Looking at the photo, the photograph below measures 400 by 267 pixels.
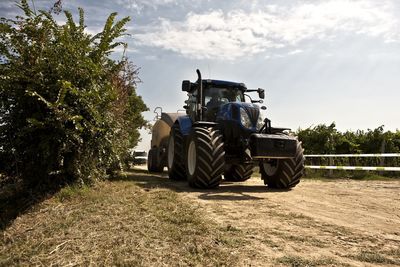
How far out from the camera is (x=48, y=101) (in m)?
5.50

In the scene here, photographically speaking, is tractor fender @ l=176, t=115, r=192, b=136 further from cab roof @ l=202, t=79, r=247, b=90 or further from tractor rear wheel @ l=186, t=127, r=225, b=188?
tractor rear wheel @ l=186, t=127, r=225, b=188

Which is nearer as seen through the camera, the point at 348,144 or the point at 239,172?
the point at 239,172

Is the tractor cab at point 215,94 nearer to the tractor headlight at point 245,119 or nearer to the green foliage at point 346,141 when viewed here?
the tractor headlight at point 245,119

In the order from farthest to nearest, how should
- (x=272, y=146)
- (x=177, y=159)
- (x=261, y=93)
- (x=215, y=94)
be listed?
(x=177, y=159) → (x=261, y=93) → (x=215, y=94) → (x=272, y=146)

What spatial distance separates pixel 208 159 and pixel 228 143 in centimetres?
117

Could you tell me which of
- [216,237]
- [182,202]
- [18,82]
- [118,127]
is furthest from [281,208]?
[18,82]

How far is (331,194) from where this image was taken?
7.03 meters

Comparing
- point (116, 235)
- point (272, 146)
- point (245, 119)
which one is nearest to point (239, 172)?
point (245, 119)

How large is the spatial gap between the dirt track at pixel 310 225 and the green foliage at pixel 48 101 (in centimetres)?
196

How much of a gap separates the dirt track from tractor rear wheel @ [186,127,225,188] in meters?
0.39

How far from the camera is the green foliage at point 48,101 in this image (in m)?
5.43

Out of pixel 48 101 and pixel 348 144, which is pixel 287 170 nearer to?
pixel 48 101

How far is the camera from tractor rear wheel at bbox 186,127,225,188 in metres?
6.80

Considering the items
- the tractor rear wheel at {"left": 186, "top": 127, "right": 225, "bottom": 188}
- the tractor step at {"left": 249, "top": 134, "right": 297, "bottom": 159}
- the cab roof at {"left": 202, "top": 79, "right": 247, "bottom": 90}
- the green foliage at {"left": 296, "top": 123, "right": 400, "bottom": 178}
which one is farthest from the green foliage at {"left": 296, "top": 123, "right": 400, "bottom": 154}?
the tractor rear wheel at {"left": 186, "top": 127, "right": 225, "bottom": 188}
